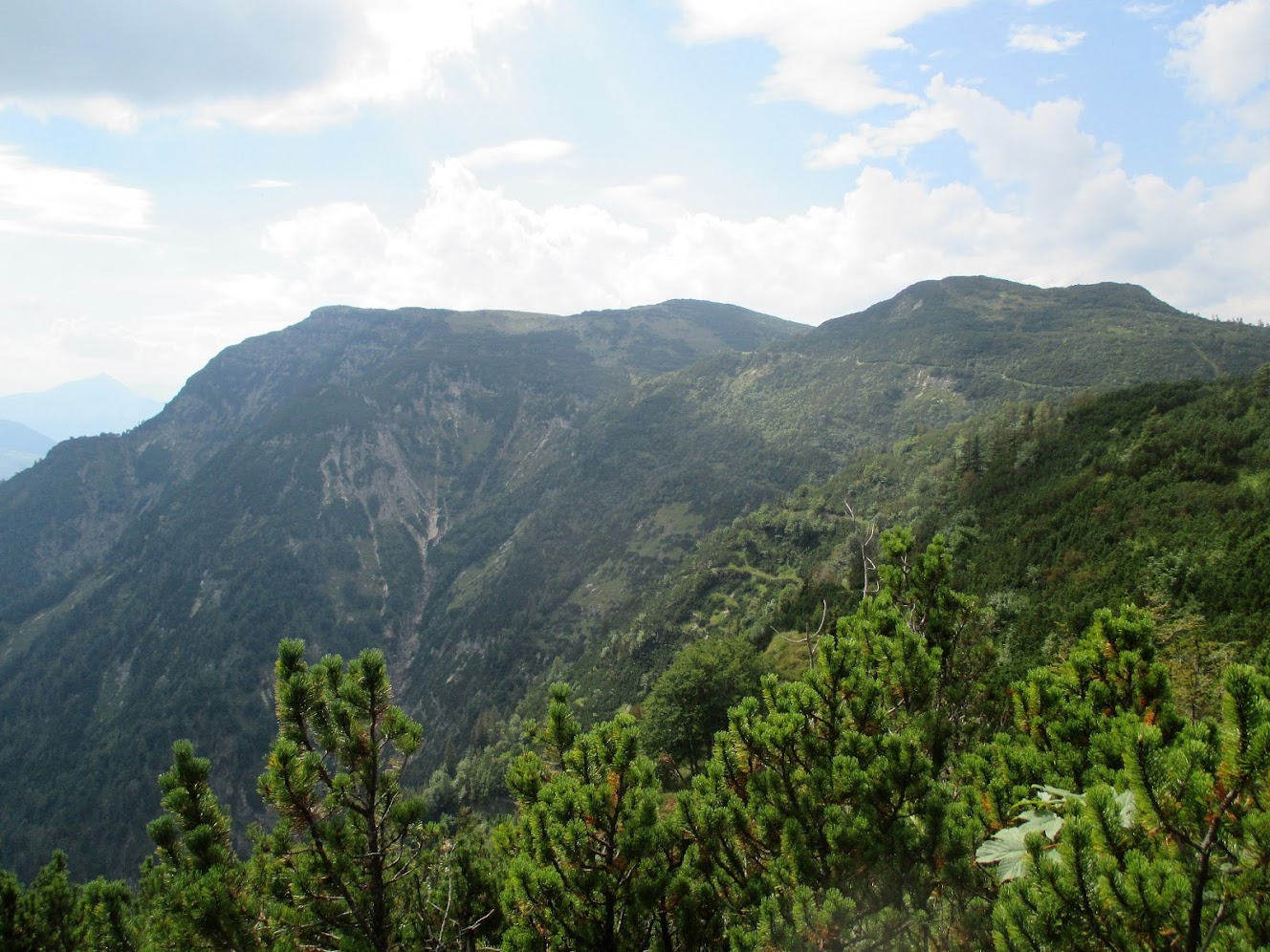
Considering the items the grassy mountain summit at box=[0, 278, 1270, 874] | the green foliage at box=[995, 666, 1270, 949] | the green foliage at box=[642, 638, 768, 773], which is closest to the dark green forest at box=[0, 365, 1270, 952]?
the green foliage at box=[995, 666, 1270, 949]

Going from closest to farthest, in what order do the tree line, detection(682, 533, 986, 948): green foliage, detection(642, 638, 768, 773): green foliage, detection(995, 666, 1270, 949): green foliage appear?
detection(995, 666, 1270, 949): green foliage < the tree line < detection(682, 533, 986, 948): green foliage < detection(642, 638, 768, 773): green foliage

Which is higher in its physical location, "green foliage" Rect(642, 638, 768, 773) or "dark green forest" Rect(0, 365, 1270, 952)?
"dark green forest" Rect(0, 365, 1270, 952)

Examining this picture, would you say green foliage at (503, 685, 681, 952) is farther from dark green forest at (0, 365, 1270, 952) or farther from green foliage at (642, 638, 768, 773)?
green foliage at (642, 638, 768, 773)

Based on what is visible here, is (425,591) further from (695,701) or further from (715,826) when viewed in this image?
(715,826)

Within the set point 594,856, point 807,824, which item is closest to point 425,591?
point 594,856

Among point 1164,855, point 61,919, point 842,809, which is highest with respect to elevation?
point 1164,855

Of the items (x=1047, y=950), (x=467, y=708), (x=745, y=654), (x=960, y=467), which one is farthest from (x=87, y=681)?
(x=1047, y=950)

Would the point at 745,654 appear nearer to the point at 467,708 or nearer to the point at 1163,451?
the point at 1163,451

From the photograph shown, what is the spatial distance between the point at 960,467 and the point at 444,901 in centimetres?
8744

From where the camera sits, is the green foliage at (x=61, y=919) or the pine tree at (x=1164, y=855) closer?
the pine tree at (x=1164, y=855)

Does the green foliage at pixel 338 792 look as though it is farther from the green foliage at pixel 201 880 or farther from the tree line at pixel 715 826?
the green foliage at pixel 201 880

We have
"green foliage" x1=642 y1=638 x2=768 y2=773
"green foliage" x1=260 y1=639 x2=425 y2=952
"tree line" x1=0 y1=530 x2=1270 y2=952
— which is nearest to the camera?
"tree line" x1=0 y1=530 x2=1270 y2=952

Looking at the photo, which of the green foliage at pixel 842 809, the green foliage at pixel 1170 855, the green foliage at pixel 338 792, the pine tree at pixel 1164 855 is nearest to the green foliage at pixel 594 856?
the green foliage at pixel 842 809

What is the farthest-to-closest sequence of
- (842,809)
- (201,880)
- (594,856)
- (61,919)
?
(61,919)
(594,856)
(842,809)
(201,880)
